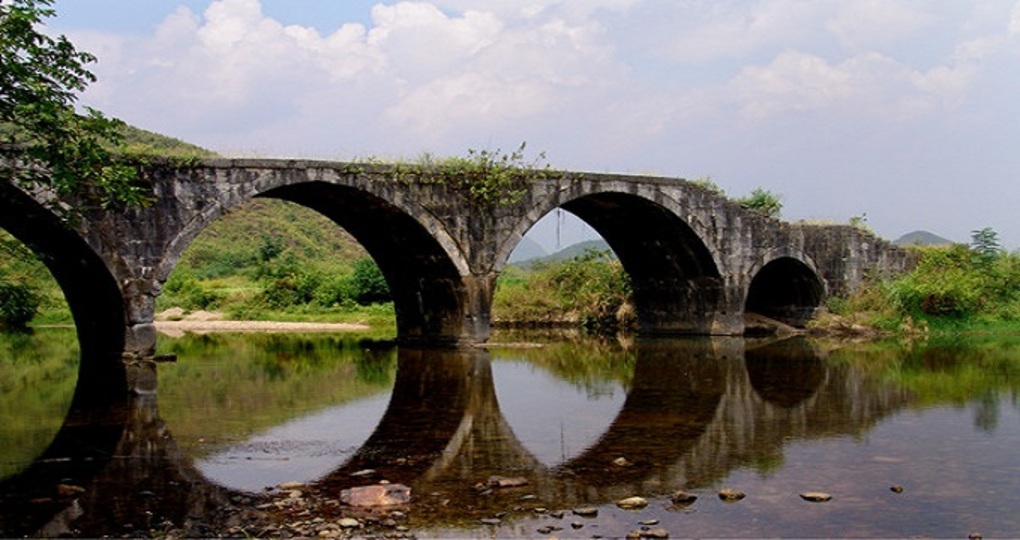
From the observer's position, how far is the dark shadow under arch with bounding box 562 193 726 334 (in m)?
27.5

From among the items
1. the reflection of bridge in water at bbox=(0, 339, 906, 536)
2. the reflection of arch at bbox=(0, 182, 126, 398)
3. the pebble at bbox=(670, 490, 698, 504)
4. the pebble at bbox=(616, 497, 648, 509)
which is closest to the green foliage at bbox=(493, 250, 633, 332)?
the reflection of bridge in water at bbox=(0, 339, 906, 536)

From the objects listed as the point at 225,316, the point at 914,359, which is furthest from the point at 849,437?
the point at 225,316

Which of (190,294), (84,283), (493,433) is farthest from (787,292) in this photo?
(190,294)

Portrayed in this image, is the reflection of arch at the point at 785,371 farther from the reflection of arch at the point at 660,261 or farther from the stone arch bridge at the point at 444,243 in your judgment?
the stone arch bridge at the point at 444,243

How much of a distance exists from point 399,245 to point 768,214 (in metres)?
11.5

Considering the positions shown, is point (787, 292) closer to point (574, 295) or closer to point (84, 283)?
point (574, 295)

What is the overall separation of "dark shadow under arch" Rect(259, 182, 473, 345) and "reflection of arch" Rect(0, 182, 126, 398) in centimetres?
399

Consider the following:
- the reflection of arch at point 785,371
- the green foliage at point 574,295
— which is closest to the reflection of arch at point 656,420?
the reflection of arch at point 785,371

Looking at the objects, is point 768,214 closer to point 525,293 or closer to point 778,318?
point 778,318

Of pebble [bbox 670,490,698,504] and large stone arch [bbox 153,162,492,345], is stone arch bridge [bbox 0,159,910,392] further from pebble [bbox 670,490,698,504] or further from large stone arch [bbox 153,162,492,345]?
pebble [bbox 670,490,698,504]

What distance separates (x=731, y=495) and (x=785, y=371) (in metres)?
11.4

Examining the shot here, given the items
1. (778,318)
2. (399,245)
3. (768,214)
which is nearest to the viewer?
(399,245)

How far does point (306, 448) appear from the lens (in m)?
12.0

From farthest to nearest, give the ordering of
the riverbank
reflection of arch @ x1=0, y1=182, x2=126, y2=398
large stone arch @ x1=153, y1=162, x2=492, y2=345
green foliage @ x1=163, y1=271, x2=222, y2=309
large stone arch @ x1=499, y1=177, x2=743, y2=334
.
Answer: green foliage @ x1=163, y1=271, x2=222, y2=309 → the riverbank → large stone arch @ x1=499, y1=177, x2=743, y2=334 → large stone arch @ x1=153, y1=162, x2=492, y2=345 → reflection of arch @ x1=0, y1=182, x2=126, y2=398
